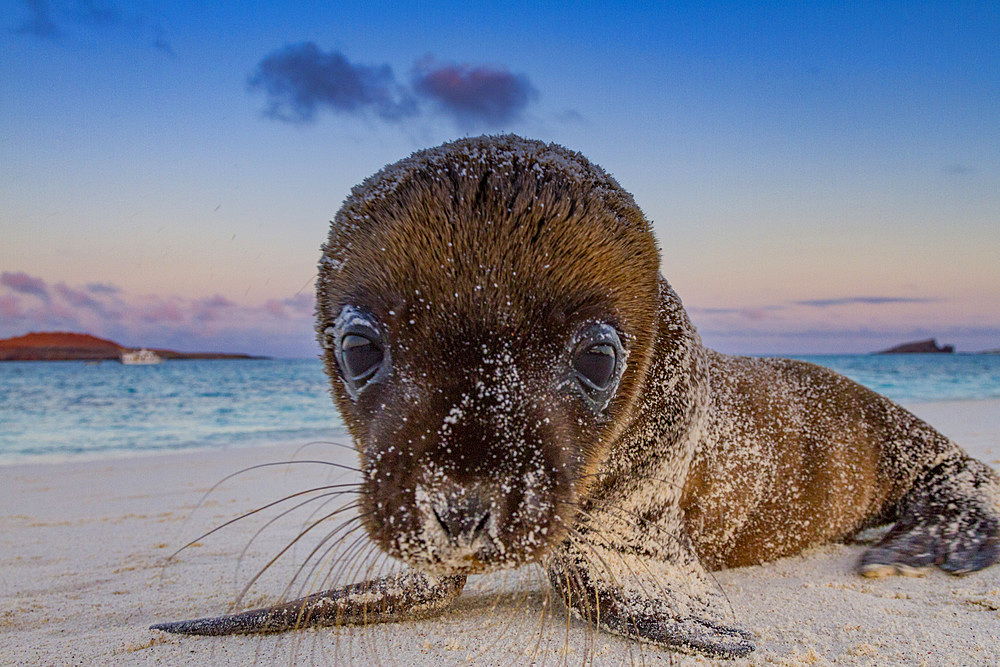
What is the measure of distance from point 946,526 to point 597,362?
2884 millimetres

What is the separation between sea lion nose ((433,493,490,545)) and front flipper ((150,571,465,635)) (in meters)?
1.18

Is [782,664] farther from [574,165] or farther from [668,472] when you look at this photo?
[574,165]

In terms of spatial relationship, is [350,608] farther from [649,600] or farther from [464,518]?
[464,518]

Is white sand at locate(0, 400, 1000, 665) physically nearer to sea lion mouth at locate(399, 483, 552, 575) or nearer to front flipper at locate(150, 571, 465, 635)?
front flipper at locate(150, 571, 465, 635)

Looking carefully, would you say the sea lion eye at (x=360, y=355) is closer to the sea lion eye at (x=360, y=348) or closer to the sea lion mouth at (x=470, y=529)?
the sea lion eye at (x=360, y=348)

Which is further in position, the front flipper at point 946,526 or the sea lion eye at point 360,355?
the front flipper at point 946,526

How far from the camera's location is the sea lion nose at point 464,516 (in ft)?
6.02

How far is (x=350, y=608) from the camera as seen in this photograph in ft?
9.53

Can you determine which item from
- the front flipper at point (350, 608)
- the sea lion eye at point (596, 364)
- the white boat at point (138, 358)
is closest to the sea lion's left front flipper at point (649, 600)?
the front flipper at point (350, 608)

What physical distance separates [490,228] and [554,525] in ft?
3.06

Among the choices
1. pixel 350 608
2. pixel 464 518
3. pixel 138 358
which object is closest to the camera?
pixel 464 518

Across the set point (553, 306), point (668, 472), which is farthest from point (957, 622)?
point (553, 306)

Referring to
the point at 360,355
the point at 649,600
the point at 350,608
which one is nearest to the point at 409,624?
the point at 350,608

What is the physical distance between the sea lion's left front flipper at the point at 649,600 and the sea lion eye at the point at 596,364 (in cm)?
65
